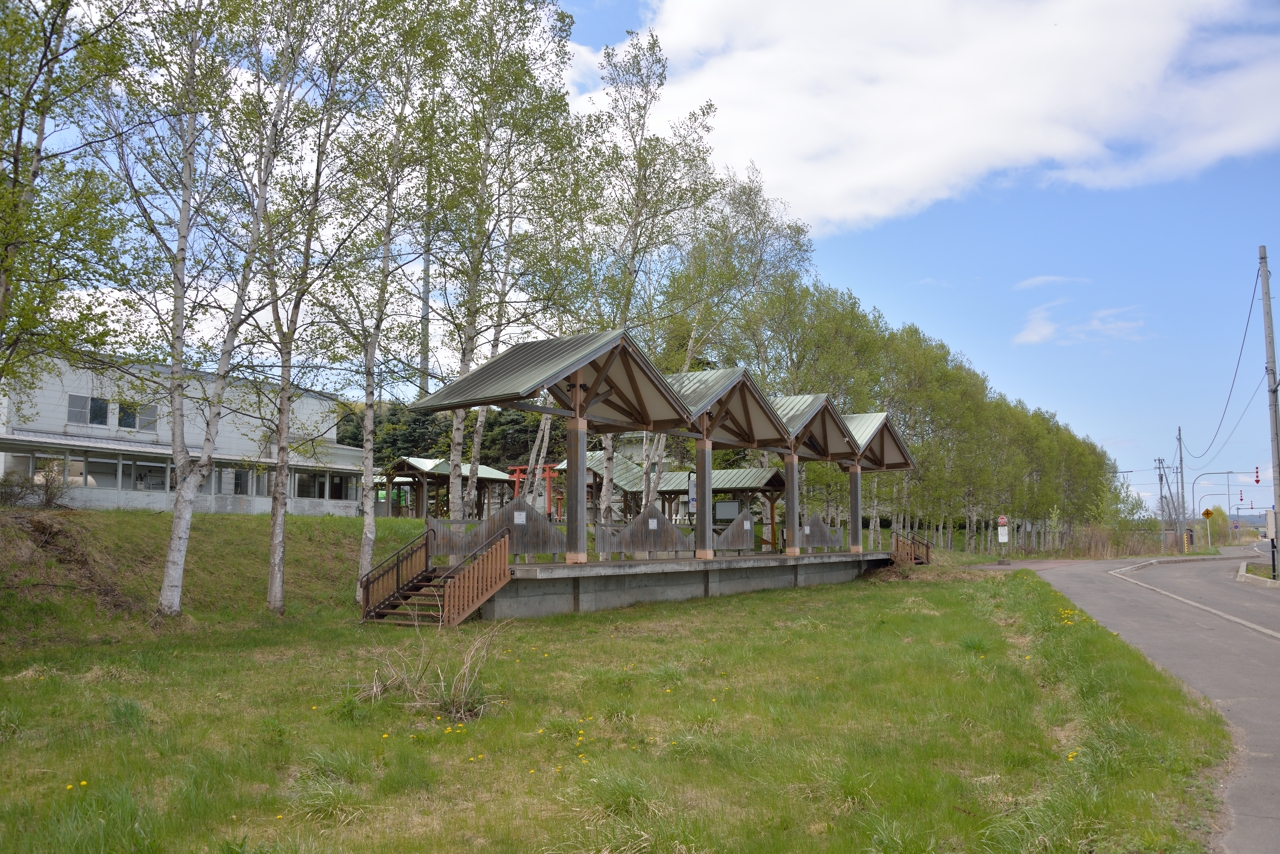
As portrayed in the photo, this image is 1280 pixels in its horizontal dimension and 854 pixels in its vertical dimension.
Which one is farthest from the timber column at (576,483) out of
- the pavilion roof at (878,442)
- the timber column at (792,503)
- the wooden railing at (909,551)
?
the wooden railing at (909,551)

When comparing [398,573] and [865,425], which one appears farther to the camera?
[865,425]

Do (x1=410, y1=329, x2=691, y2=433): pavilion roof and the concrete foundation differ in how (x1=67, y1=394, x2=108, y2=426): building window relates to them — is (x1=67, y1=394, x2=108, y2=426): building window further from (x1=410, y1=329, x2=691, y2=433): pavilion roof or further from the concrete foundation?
the concrete foundation

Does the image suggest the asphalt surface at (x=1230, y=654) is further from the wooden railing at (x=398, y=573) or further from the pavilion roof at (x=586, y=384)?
the wooden railing at (x=398, y=573)

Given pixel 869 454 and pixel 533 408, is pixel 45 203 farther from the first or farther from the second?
pixel 869 454

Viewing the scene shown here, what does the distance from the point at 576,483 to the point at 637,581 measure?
382 cm

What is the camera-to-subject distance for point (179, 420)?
50.3 feet

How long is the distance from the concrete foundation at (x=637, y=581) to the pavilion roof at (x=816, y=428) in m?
3.77

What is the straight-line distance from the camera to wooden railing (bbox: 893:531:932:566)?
116ft

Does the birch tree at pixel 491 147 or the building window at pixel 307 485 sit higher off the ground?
the birch tree at pixel 491 147

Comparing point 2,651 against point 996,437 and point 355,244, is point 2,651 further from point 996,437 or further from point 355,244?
point 996,437

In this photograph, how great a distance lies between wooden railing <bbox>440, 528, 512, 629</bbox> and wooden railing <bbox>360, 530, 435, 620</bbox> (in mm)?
770

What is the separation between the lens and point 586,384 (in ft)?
64.5

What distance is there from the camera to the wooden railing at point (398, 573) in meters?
17.6

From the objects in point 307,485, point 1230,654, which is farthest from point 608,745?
point 307,485
